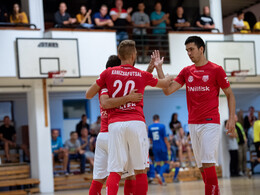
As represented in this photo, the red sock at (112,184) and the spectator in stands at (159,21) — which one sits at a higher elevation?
the spectator in stands at (159,21)

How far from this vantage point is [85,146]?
17000 millimetres

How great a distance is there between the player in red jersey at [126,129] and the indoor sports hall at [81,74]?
6548 millimetres

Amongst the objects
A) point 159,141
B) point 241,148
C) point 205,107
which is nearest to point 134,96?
point 205,107

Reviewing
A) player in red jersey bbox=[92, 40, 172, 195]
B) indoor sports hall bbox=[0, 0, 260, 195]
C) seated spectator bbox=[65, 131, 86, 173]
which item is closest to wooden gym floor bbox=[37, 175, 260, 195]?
indoor sports hall bbox=[0, 0, 260, 195]

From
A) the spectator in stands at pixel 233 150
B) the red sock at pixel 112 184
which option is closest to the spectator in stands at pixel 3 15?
the spectator in stands at pixel 233 150

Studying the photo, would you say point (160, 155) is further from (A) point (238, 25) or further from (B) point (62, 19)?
(A) point (238, 25)

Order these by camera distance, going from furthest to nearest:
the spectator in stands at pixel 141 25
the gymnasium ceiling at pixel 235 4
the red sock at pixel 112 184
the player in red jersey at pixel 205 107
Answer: the gymnasium ceiling at pixel 235 4, the spectator in stands at pixel 141 25, the player in red jersey at pixel 205 107, the red sock at pixel 112 184

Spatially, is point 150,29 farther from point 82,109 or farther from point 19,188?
point 19,188

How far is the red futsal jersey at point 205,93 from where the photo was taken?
6.59 meters

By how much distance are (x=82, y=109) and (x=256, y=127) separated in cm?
762

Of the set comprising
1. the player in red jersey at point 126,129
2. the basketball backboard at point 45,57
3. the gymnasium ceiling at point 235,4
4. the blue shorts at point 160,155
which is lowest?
the blue shorts at point 160,155

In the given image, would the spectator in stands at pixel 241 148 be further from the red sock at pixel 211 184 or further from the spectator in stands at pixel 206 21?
the red sock at pixel 211 184

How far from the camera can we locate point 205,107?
260 inches

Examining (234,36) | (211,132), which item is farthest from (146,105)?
(211,132)
